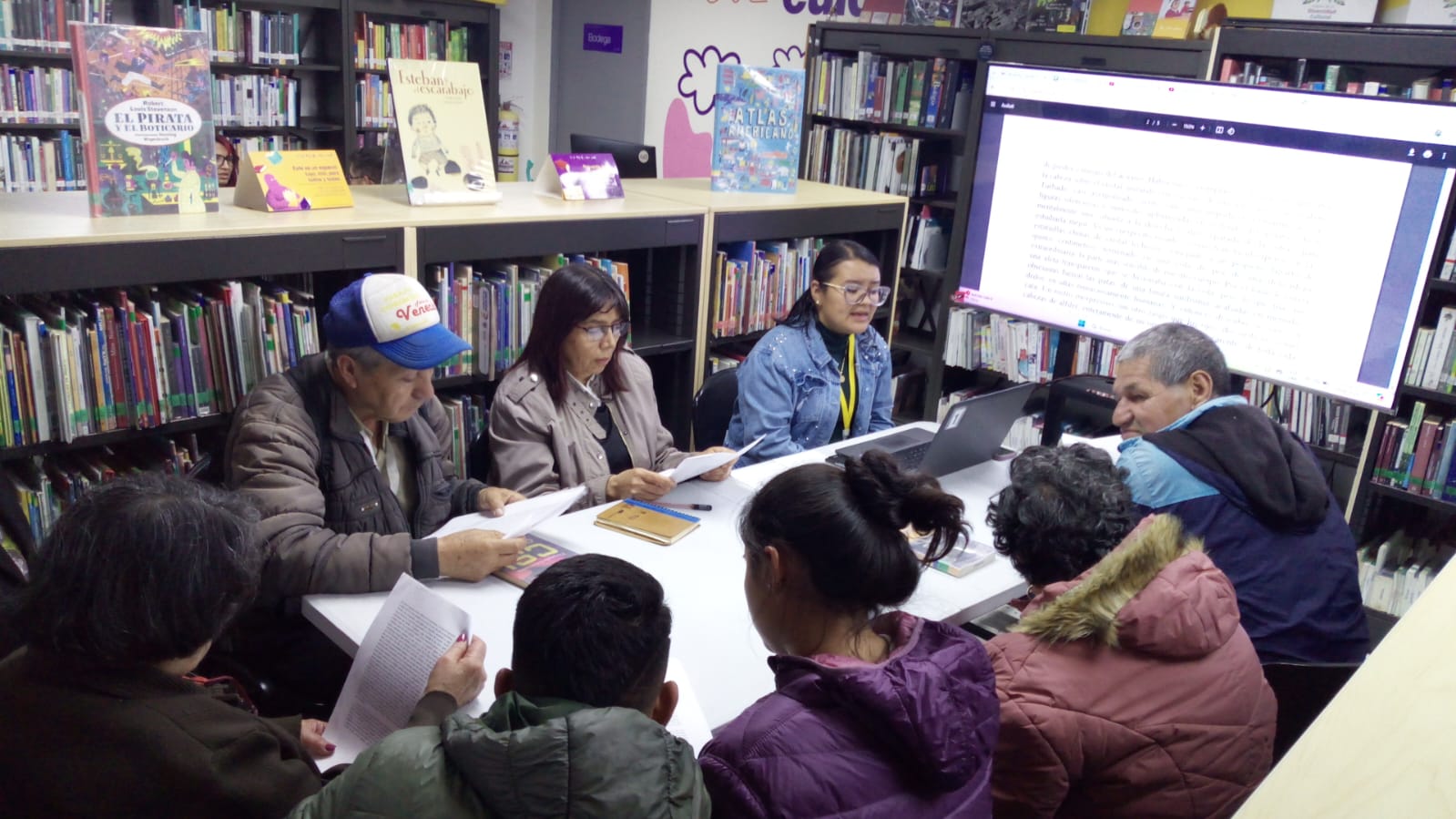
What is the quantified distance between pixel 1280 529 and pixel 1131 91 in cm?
143

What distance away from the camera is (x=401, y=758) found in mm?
1033

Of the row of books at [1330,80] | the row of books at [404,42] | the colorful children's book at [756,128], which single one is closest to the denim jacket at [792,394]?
the colorful children's book at [756,128]

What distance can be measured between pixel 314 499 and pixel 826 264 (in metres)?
1.57

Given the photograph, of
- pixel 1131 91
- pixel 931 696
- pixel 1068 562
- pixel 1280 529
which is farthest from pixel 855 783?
pixel 1131 91

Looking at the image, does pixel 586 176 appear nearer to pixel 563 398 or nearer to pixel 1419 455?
pixel 563 398

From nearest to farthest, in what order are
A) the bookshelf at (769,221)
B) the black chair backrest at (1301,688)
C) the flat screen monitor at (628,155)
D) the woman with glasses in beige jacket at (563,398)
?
the black chair backrest at (1301,688)
the woman with glasses in beige jacket at (563,398)
the bookshelf at (769,221)
the flat screen monitor at (628,155)

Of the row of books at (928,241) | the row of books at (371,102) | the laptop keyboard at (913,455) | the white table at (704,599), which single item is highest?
the row of books at (371,102)

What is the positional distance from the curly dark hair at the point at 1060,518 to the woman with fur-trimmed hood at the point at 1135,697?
0.13 metres

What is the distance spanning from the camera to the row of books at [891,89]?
4.71m

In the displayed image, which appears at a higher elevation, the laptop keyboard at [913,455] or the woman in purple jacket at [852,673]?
the woman in purple jacket at [852,673]

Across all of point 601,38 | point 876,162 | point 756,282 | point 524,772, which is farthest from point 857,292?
point 601,38

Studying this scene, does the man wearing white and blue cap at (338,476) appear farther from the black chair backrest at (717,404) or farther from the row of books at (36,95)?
the row of books at (36,95)

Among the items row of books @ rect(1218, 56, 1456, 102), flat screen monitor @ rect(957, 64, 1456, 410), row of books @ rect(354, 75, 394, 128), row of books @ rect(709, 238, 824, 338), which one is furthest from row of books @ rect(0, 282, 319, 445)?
row of books @ rect(354, 75, 394, 128)

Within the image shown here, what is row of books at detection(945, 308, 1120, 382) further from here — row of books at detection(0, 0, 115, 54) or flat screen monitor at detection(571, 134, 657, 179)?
row of books at detection(0, 0, 115, 54)
